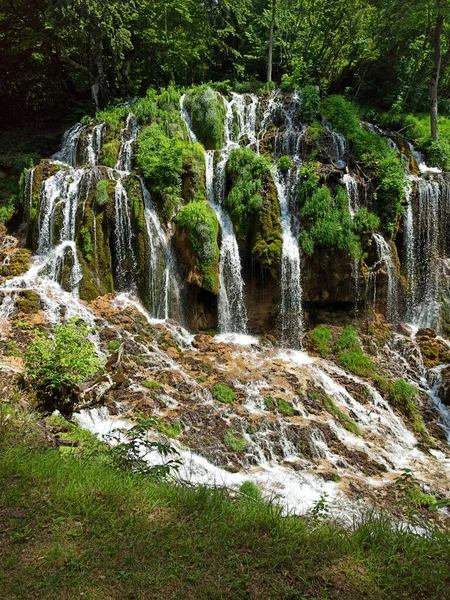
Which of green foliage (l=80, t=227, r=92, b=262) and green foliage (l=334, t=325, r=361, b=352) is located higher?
green foliage (l=80, t=227, r=92, b=262)

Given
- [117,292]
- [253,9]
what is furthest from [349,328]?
[253,9]

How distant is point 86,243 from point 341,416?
29.9ft

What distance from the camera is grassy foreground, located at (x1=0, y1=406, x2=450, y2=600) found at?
2545 millimetres

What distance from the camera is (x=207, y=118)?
16.8m

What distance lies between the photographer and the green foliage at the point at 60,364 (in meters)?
6.11

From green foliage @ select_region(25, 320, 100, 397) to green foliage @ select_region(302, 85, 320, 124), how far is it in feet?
51.0

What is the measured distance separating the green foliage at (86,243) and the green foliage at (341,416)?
8303 mm

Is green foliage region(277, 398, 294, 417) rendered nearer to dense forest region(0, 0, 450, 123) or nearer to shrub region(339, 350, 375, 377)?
shrub region(339, 350, 375, 377)

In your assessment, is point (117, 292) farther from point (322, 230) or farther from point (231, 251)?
point (322, 230)

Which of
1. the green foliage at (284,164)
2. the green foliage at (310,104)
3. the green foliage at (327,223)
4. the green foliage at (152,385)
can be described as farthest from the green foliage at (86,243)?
the green foliage at (310,104)

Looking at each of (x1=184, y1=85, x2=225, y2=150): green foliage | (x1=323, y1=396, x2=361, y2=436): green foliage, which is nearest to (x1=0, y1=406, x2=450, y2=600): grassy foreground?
(x1=323, y1=396, x2=361, y2=436): green foliage

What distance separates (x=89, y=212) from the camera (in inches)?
509

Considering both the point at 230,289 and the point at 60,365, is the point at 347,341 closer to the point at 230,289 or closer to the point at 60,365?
the point at 230,289

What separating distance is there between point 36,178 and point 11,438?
1221 centimetres
